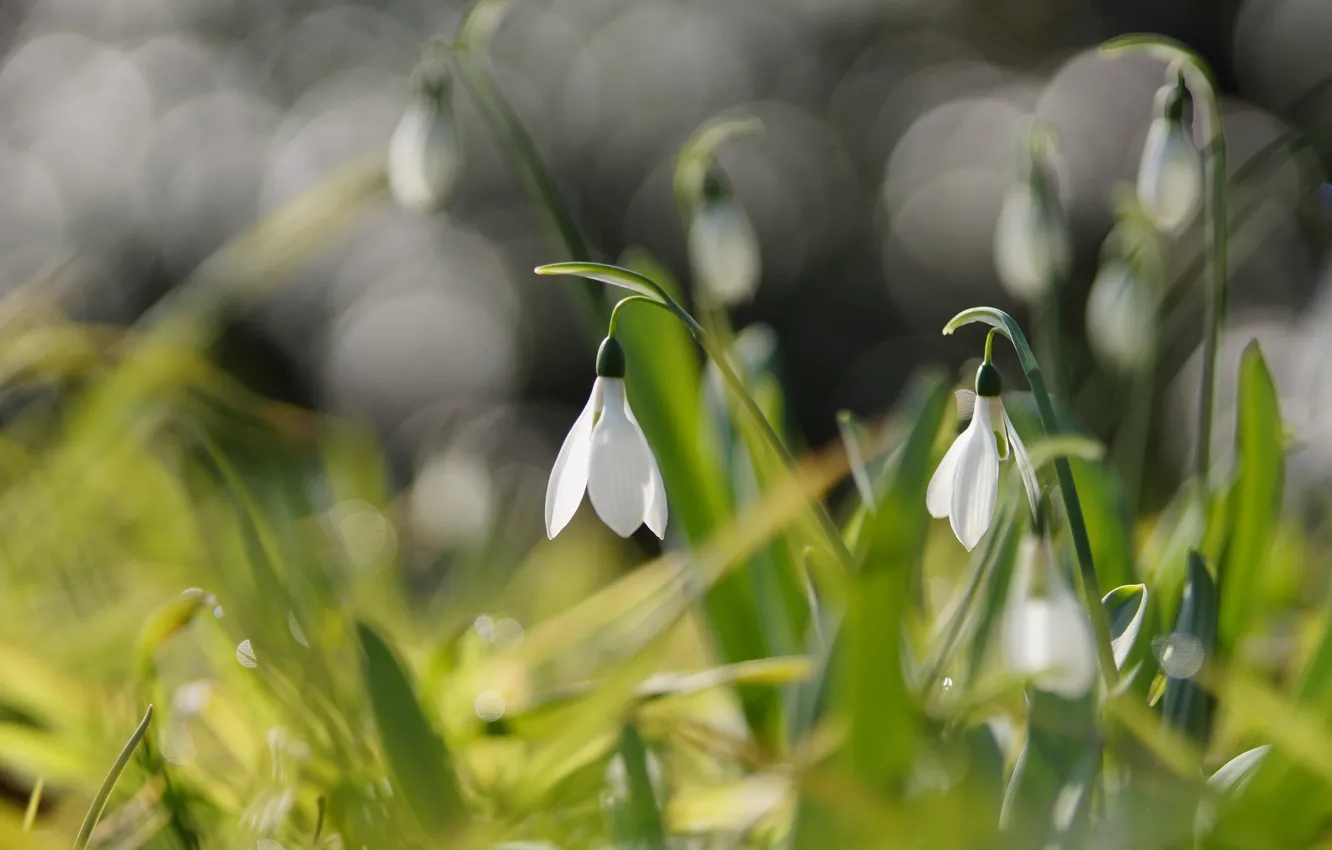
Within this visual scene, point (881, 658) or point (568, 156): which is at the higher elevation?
point (881, 658)

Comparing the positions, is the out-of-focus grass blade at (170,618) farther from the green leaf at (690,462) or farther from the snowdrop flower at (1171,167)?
the snowdrop flower at (1171,167)

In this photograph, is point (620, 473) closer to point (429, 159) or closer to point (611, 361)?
point (611, 361)

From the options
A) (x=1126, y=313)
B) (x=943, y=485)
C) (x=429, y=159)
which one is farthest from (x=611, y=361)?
(x=1126, y=313)

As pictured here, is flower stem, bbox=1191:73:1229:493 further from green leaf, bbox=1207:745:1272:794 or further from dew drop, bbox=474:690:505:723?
dew drop, bbox=474:690:505:723

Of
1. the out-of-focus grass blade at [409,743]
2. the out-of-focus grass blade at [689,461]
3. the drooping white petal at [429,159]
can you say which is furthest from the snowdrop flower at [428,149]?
the out-of-focus grass blade at [409,743]

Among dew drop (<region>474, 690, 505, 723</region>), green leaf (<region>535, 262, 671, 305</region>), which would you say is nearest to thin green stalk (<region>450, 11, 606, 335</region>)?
green leaf (<region>535, 262, 671, 305</region>)
